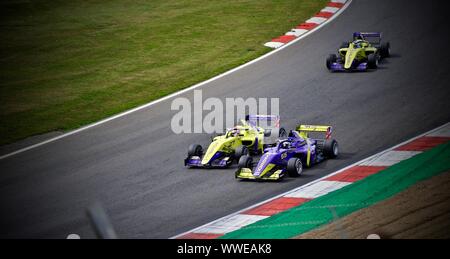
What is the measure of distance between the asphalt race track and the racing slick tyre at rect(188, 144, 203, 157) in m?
0.47

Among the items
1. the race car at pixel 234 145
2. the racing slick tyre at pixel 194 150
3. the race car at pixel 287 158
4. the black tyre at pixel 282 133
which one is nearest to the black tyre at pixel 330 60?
the race car at pixel 234 145

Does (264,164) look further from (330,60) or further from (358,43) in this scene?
(358,43)

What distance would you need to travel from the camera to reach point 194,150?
19.2 meters

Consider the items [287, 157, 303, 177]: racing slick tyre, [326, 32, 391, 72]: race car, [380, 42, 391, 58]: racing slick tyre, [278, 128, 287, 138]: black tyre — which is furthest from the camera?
[380, 42, 391, 58]: racing slick tyre

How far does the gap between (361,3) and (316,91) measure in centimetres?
1017

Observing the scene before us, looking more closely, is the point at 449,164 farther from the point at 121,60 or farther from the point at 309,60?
the point at 121,60

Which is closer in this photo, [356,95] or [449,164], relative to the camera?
[449,164]

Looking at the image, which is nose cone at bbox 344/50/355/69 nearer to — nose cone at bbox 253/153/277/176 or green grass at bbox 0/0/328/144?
green grass at bbox 0/0/328/144

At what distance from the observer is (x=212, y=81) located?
87.2 ft

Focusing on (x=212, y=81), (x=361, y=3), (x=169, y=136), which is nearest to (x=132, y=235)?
(x=169, y=136)

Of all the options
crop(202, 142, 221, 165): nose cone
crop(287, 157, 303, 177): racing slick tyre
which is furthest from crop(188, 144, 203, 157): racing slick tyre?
crop(287, 157, 303, 177): racing slick tyre

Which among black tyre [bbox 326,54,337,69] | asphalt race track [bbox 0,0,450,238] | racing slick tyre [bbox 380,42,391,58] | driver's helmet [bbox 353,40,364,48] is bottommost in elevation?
asphalt race track [bbox 0,0,450,238]

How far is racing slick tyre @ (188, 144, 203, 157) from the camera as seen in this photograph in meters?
19.2

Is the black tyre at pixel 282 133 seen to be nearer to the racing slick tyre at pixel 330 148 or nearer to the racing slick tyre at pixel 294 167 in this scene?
the racing slick tyre at pixel 330 148
